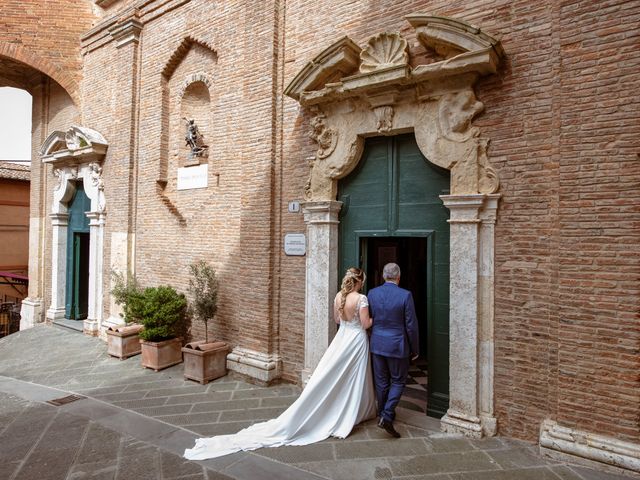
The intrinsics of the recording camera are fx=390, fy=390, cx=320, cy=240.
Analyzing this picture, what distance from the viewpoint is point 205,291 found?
Answer: 664 cm

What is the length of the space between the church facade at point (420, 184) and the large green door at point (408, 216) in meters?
0.02

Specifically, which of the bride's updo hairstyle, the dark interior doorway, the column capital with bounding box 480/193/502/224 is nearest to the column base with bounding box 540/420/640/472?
the dark interior doorway

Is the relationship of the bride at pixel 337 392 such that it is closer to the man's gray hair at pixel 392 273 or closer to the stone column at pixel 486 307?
the man's gray hair at pixel 392 273

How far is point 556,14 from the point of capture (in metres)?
3.82

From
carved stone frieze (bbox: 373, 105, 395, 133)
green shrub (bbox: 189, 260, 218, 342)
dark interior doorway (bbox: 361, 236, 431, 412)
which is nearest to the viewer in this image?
carved stone frieze (bbox: 373, 105, 395, 133)

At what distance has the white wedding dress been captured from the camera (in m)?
4.02

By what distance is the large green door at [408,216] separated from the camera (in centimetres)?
457

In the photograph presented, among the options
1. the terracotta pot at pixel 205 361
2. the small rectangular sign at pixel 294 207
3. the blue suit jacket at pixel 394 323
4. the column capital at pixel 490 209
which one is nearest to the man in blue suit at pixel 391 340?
the blue suit jacket at pixel 394 323

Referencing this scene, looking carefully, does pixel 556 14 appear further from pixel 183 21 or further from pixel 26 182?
pixel 26 182

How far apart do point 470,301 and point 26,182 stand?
19236 millimetres

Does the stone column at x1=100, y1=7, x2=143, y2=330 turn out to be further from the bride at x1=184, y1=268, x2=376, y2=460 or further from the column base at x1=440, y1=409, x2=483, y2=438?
the column base at x1=440, y1=409, x2=483, y2=438

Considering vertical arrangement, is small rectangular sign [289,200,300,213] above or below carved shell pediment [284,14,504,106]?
below

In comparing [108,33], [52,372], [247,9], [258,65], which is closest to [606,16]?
[258,65]

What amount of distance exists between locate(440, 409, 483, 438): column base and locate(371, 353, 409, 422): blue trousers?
62 cm
